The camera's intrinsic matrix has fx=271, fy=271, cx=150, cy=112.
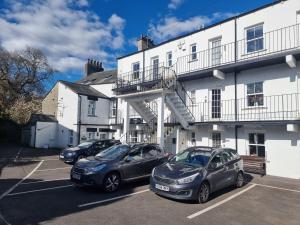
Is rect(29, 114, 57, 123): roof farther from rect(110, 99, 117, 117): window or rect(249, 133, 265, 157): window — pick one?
rect(249, 133, 265, 157): window

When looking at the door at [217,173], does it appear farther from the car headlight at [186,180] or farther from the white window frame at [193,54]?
the white window frame at [193,54]

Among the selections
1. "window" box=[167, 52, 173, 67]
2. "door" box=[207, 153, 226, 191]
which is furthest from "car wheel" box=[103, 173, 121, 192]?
"window" box=[167, 52, 173, 67]

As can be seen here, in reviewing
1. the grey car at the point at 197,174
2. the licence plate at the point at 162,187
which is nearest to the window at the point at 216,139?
the grey car at the point at 197,174

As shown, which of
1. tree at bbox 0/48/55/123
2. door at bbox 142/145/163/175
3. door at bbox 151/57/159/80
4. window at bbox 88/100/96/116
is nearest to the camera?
door at bbox 142/145/163/175

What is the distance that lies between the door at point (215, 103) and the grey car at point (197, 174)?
5810 millimetres

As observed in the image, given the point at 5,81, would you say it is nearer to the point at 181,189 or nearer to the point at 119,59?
the point at 119,59

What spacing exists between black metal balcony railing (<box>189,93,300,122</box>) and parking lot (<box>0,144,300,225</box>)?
379 centimetres

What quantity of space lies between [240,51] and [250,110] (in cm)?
338

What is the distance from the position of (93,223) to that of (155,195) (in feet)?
10.4

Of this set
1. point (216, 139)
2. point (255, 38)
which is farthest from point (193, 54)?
point (216, 139)

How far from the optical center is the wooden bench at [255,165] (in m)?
13.5

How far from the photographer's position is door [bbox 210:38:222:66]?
16.4 meters

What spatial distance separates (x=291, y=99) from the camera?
42.4ft

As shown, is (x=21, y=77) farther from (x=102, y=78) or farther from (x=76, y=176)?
(x=76, y=176)
